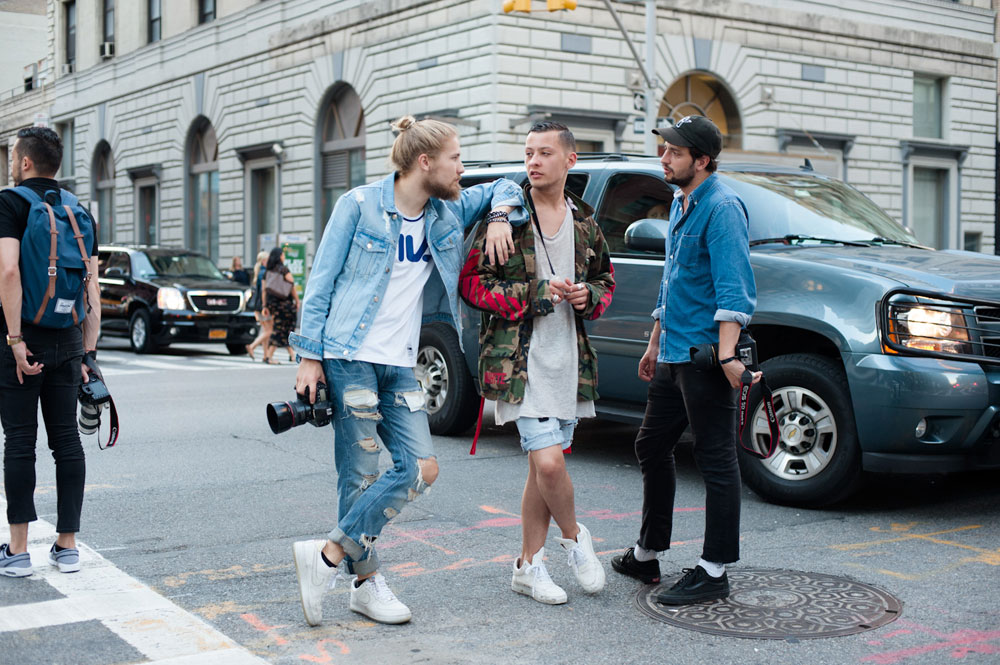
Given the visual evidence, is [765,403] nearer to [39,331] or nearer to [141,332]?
[39,331]

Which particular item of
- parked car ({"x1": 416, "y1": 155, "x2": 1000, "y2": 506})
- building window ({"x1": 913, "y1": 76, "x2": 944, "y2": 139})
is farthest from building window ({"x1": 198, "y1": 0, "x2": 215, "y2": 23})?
parked car ({"x1": 416, "y1": 155, "x2": 1000, "y2": 506})

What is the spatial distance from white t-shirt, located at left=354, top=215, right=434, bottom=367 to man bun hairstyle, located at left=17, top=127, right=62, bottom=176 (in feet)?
5.70

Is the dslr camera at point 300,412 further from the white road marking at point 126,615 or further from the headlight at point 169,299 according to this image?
the headlight at point 169,299

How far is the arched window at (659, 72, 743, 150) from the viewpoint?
2578 cm

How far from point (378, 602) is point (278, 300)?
45.1 feet

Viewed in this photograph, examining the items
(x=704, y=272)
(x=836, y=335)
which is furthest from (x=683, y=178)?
(x=836, y=335)

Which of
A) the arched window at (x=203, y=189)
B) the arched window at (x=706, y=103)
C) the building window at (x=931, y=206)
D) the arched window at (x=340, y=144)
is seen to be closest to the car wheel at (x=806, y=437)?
the arched window at (x=706, y=103)

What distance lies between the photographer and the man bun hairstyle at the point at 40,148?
4.85 meters

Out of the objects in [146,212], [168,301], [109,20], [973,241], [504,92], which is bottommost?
[168,301]

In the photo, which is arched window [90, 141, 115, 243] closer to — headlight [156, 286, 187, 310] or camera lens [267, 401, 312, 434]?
headlight [156, 286, 187, 310]

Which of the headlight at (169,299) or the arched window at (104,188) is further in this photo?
the arched window at (104,188)

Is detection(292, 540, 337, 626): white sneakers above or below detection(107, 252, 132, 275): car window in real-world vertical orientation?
below

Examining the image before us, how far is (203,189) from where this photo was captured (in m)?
34.4

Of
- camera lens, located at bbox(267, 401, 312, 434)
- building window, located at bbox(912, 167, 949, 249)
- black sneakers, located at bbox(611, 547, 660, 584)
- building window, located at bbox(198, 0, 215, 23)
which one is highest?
building window, located at bbox(198, 0, 215, 23)
